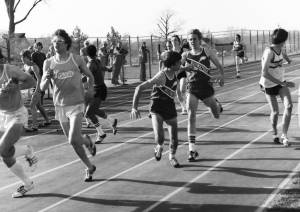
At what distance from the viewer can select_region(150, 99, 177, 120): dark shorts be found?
8836mm

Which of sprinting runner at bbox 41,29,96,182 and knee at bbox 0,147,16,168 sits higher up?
sprinting runner at bbox 41,29,96,182

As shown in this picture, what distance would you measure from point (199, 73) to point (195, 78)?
0.40 ft

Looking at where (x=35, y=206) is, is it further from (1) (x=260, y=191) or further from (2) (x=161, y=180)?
(1) (x=260, y=191)

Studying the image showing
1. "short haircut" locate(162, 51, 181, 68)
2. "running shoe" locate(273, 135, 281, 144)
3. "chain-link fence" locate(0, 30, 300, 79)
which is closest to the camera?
"short haircut" locate(162, 51, 181, 68)

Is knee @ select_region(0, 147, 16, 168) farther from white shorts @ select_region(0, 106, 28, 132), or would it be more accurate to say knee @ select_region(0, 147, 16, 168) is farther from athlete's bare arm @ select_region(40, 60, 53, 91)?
athlete's bare arm @ select_region(40, 60, 53, 91)

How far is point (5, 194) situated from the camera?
7.96 metres

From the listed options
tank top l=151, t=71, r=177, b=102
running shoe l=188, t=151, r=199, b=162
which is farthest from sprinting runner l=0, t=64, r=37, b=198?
running shoe l=188, t=151, r=199, b=162

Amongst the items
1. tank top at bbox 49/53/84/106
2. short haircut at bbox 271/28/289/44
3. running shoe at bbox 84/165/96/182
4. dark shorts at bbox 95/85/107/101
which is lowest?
running shoe at bbox 84/165/96/182

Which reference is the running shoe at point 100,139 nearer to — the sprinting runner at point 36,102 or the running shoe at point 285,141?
the sprinting runner at point 36,102

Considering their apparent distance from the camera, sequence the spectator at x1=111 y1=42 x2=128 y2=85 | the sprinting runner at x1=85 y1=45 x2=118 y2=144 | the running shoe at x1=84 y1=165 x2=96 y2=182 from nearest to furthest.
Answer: the running shoe at x1=84 y1=165 x2=96 y2=182 < the sprinting runner at x1=85 y1=45 x2=118 y2=144 < the spectator at x1=111 y1=42 x2=128 y2=85

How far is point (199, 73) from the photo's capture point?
9.78m

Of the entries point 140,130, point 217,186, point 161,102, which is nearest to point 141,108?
point 140,130

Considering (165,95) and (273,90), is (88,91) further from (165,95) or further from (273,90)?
(273,90)

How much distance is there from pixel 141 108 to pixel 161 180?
10.0 meters
